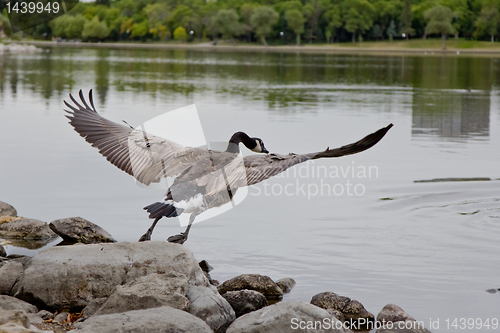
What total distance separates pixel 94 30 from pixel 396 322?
15128 centimetres

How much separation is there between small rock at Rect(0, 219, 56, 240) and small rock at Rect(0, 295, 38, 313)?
2.63 meters

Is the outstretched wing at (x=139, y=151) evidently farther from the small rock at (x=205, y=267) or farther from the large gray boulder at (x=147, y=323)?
the large gray boulder at (x=147, y=323)

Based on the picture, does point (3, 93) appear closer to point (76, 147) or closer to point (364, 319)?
point (76, 147)

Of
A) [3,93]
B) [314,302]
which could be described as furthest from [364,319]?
[3,93]

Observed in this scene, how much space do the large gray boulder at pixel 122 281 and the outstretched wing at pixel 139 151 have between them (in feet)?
3.49

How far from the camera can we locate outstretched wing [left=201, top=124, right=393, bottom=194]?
5.87 meters

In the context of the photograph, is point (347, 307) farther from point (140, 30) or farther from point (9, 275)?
point (140, 30)

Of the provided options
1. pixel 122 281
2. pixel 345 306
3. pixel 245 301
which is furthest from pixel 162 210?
pixel 345 306

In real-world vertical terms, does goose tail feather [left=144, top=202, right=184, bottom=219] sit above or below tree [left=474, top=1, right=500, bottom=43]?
below

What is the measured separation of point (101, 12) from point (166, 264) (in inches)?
6837

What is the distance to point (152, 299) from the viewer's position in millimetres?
5414

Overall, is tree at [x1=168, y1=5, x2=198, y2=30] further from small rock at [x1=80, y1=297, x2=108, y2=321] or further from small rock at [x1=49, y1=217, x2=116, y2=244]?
small rock at [x1=80, y1=297, x2=108, y2=321]

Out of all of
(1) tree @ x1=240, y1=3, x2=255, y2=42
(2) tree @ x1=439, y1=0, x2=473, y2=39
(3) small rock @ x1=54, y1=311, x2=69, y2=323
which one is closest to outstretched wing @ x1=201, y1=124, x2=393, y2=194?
(3) small rock @ x1=54, y1=311, x2=69, y2=323

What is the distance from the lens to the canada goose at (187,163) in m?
6.09
